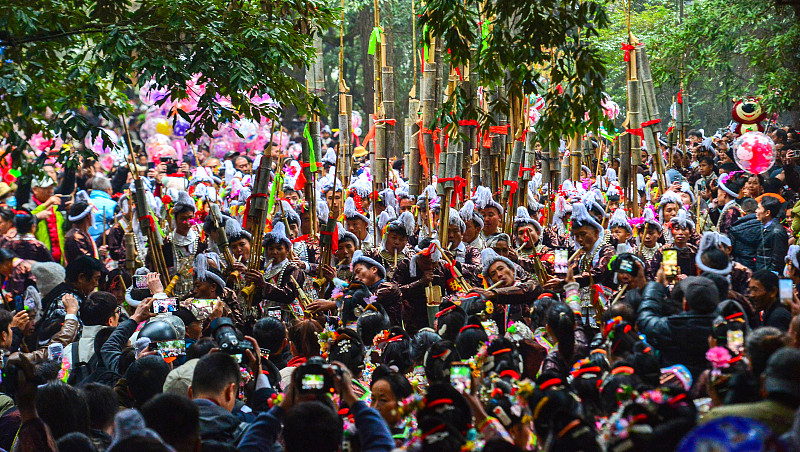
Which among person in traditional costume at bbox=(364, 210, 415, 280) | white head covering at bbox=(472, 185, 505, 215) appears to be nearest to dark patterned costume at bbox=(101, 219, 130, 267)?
person in traditional costume at bbox=(364, 210, 415, 280)

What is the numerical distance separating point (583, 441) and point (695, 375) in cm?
181

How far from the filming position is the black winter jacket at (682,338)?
16.2 ft

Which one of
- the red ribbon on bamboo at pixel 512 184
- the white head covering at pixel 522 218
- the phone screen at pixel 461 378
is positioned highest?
the red ribbon on bamboo at pixel 512 184

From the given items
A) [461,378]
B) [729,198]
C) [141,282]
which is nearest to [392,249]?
[141,282]

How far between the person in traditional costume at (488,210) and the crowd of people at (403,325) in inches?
0.8

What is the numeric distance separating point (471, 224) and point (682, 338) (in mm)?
4061

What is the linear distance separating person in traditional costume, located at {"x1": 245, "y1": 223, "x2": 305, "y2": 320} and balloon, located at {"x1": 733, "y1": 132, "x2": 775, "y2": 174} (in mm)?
5335

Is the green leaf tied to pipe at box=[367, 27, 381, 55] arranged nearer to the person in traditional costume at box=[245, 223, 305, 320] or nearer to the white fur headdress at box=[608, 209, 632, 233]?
the person in traditional costume at box=[245, 223, 305, 320]

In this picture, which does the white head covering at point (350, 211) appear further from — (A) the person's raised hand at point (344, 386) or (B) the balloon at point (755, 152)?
(A) the person's raised hand at point (344, 386)

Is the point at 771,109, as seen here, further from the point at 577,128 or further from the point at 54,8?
the point at 54,8

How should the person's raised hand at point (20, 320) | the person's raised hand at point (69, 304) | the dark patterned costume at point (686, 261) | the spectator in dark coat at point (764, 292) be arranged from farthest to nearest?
1. the dark patterned costume at point (686, 261)
2. the person's raised hand at point (20, 320)
3. the person's raised hand at point (69, 304)
4. the spectator in dark coat at point (764, 292)

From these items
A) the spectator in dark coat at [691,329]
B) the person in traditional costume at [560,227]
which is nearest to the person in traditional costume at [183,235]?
the person in traditional costume at [560,227]

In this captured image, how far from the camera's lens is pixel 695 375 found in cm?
491

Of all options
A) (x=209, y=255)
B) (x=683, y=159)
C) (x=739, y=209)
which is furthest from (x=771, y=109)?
(x=209, y=255)
